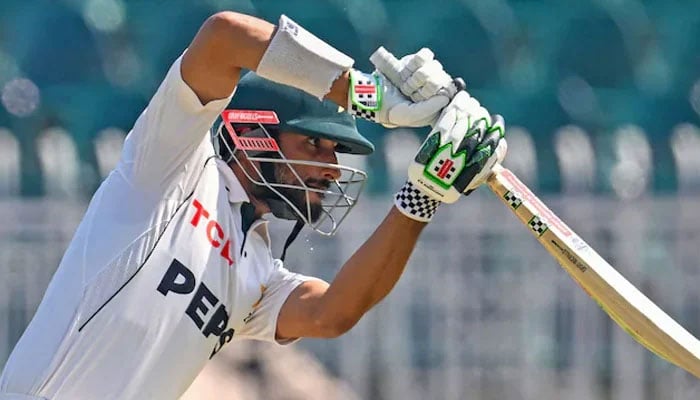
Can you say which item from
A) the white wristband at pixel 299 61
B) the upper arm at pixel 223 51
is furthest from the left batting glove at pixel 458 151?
the upper arm at pixel 223 51

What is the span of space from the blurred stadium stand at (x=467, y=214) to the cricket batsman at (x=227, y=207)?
9.19ft

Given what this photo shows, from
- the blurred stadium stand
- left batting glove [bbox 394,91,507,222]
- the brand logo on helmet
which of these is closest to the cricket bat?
left batting glove [bbox 394,91,507,222]

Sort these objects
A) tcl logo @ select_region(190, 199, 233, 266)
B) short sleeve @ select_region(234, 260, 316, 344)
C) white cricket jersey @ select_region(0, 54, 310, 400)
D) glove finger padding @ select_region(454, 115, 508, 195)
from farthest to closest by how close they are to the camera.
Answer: short sleeve @ select_region(234, 260, 316, 344)
tcl logo @ select_region(190, 199, 233, 266)
white cricket jersey @ select_region(0, 54, 310, 400)
glove finger padding @ select_region(454, 115, 508, 195)

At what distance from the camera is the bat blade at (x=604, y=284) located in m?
2.56

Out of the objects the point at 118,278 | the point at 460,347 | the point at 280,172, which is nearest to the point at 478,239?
the point at 460,347

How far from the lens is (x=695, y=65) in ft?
24.9

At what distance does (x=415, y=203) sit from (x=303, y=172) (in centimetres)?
34

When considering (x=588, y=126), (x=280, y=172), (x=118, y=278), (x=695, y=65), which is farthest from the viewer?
(x=695, y=65)

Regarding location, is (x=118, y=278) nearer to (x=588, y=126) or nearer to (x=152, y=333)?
(x=152, y=333)

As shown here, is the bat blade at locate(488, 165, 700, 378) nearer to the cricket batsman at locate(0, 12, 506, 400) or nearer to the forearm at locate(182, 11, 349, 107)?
the cricket batsman at locate(0, 12, 506, 400)

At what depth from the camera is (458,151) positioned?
7.96 ft

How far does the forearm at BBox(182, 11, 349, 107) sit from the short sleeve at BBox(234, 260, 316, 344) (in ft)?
2.19

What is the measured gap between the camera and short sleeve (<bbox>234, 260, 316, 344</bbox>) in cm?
298

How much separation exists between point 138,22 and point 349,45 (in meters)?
1.21
